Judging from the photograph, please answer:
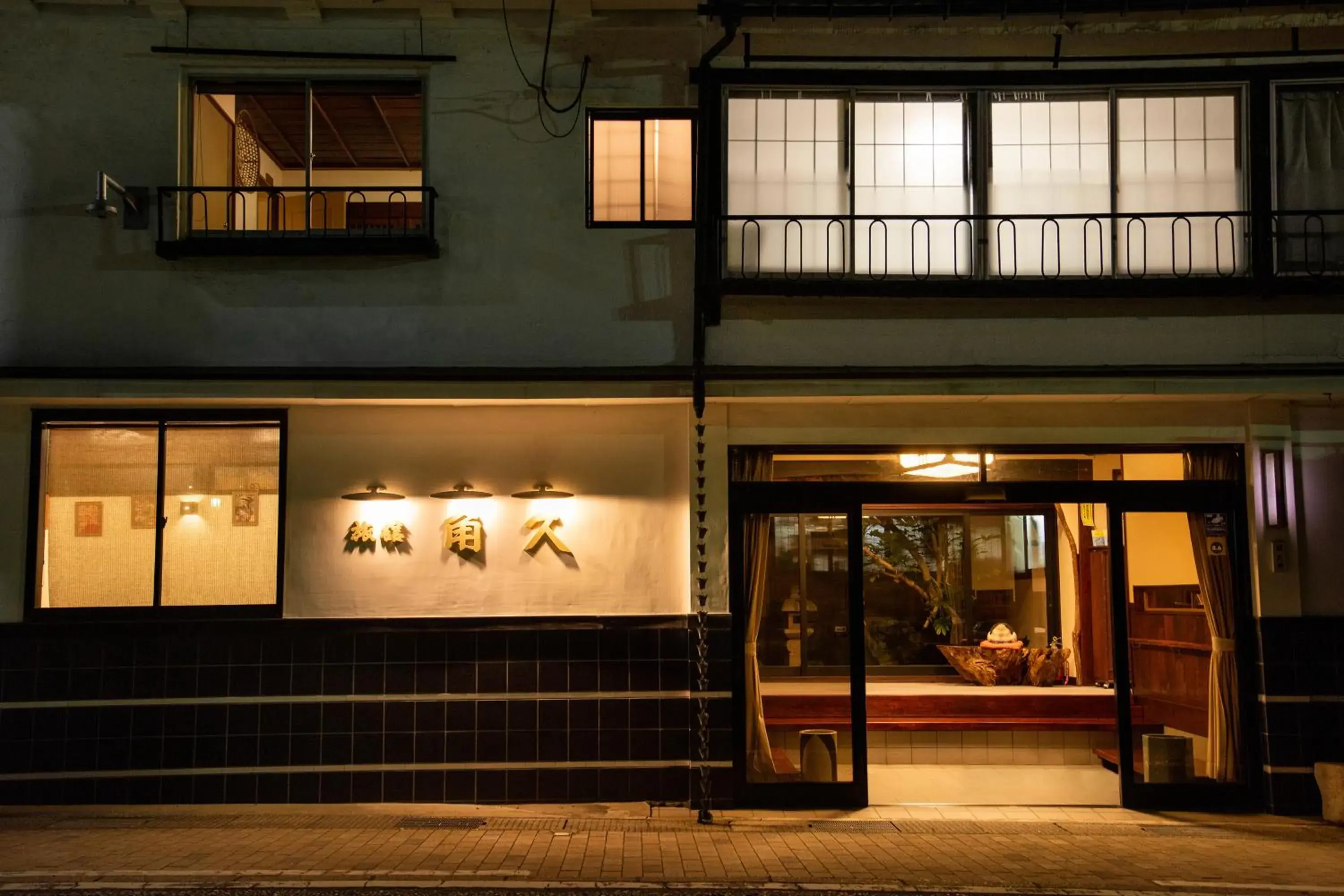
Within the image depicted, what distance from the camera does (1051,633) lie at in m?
16.1

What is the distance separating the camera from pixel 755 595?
1039cm

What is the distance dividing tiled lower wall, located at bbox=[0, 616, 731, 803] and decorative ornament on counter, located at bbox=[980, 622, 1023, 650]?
239 inches

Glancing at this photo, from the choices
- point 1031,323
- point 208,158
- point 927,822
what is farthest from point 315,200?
point 927,822

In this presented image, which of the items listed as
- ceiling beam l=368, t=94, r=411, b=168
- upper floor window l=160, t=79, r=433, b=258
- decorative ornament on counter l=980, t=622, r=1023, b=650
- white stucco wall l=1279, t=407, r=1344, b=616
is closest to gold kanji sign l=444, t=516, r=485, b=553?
upper floor window l=160, t=79, r=433, b=258

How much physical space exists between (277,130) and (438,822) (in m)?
6.61

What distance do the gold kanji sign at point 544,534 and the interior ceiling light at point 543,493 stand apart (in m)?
0.21

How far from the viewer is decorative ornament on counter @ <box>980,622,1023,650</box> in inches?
584

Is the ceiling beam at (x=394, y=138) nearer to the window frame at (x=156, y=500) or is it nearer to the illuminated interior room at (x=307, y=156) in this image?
the illuminated interior room at (x=307, y=156)

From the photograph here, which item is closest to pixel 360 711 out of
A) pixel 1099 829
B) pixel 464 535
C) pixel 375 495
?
pixel 464 535

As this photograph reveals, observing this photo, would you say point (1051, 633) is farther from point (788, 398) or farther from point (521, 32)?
point (521, 32)

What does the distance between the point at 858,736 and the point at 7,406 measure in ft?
27.2

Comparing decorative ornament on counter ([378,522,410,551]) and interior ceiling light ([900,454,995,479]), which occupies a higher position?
interior ceiling light ([900,454,995,479])

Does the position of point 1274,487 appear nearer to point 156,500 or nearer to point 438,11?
point 438,11

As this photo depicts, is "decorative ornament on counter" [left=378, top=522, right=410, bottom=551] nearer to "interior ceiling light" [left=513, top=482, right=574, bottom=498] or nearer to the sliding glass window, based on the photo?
"interior ceiling light" [left=513, top=482, right=574, bottom=498]
